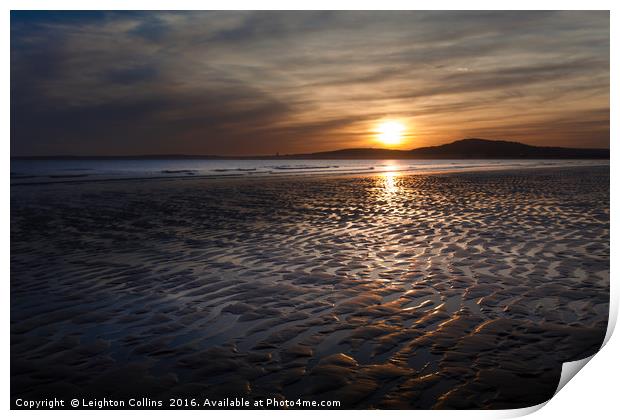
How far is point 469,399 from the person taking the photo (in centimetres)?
412

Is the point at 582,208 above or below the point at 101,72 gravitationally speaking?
below

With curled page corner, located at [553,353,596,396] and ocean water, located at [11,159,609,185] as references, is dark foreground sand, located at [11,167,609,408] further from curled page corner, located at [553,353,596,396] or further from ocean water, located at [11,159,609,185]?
ocean water, located at [11,159,609,185]

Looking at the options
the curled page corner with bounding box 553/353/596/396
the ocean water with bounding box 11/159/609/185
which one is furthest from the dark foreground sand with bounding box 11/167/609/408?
the ocean water with bounding box 11/159/609/185

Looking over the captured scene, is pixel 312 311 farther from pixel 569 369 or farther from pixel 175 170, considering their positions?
pixel 175 170

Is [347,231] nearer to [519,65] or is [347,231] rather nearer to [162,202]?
[519,65]

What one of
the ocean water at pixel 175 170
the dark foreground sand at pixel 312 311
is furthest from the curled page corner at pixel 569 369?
the ocean water at pixel 175 170

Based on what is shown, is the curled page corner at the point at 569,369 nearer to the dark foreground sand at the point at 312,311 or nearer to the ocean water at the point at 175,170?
the dark foreground sand at the point at 312,311

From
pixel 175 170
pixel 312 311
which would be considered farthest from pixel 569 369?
pixel 175 170

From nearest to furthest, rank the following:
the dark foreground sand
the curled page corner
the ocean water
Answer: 1. the dark foreground sand
2. the curled page corner
3. the ocean water

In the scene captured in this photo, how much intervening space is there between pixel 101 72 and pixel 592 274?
684 inches

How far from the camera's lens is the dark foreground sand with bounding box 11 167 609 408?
4391 mm

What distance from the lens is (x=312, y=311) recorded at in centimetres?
612

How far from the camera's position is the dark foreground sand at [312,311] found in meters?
4.39

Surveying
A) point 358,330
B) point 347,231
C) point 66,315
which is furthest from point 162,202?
point 358,330
